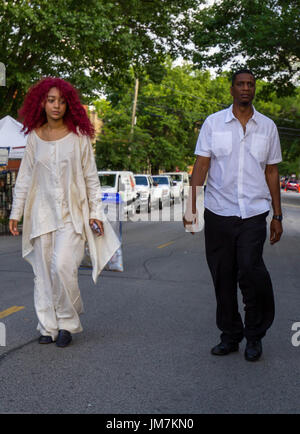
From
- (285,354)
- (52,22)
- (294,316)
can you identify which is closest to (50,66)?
(52,22)

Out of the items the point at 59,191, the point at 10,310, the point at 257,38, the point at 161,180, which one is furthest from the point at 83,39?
the point at 161,180

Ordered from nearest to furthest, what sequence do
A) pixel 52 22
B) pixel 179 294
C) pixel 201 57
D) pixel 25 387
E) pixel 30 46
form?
pixel 25 387, pixel 179 294, pixel 52 22, pixel 30 46, pixel 201 57

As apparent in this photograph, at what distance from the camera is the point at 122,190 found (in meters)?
22.0

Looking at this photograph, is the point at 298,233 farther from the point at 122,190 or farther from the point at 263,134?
the point at 263,134

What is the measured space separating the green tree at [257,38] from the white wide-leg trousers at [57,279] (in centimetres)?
1352

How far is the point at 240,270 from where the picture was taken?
4371mm

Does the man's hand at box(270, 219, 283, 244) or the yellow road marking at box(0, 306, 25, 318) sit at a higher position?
the man's hand at box(270, 219, 283, 244)

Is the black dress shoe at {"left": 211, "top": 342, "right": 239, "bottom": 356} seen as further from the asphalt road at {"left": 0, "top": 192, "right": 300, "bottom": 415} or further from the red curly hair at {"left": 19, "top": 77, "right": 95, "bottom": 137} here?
the red curly hair at {"left": 19, "top": 77, "right": 95, "bottom": 137}

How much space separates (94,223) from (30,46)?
1460 cm

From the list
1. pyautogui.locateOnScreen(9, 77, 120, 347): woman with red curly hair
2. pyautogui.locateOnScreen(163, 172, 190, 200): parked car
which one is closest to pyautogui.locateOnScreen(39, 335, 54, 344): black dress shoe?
pyautogui.locateOnScreen(9, 77, 120, 347): woman with red curly hair

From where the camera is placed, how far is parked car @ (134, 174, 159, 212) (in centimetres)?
2675

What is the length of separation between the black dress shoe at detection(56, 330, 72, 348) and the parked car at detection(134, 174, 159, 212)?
20.7 metres

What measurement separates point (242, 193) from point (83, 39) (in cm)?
1461

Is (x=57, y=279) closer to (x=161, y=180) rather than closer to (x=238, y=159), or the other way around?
(x=238, y=159)
